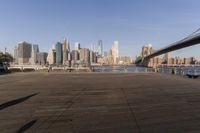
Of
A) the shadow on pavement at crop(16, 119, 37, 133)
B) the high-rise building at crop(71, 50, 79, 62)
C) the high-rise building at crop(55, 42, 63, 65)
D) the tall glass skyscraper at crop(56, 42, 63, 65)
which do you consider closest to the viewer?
the shadow on pavement at crop(16, 119, 37, 133)

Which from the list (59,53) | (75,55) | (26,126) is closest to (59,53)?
(59,53)

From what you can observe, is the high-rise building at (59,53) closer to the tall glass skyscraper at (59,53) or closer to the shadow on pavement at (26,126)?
the tall glass skyscraper at (59,53)

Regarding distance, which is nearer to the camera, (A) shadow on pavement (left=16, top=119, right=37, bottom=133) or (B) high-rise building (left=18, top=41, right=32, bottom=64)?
(A) shadow on pavement (left=16, top=119, right=37, bottom=133)

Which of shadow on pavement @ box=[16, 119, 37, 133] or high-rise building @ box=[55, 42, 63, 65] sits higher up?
high-rise building @ box=[55, 42, 63, 65]

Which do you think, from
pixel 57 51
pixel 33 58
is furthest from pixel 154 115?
pixel 33 58

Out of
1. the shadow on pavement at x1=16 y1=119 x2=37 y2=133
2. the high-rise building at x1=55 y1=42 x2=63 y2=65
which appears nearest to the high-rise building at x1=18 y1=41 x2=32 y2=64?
the high-rise building at x1=55 y1=42 x2=63 y2=65

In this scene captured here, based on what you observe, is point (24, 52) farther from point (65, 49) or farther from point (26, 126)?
point (26, 126)

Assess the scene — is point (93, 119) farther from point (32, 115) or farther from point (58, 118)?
point (32, 115)

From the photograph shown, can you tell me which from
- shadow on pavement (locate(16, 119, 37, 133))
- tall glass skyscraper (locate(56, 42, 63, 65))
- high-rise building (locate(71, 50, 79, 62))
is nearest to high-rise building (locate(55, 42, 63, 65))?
tall glass skyscraper (locate(56, 42, 63, 65))

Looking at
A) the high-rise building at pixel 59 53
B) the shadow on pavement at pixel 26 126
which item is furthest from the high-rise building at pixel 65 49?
the shadow on pavement at pixel 26 126

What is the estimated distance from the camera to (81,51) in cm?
14738

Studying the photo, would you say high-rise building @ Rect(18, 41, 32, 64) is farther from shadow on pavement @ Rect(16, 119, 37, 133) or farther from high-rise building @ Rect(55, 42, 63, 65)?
shadow on pavement @ Rect(16, 119, 37, 133)

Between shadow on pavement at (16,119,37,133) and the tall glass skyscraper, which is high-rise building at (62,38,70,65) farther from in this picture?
shadow on pavement at (16,119,37,133)

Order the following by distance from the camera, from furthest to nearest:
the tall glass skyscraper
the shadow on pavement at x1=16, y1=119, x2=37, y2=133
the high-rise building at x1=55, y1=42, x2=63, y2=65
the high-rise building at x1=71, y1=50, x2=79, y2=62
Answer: the high-rise building at x1=71, y1=50, x2=79, y2=62 < the tall glass skyscraper < the high-rise building at x1=55, y1=42, x2=63, y2=65 < the shadow on pavement at x1=16, y1=119, x2=37, y2=133
